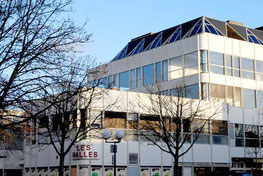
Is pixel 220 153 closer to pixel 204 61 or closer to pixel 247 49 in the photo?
pixel 204 61

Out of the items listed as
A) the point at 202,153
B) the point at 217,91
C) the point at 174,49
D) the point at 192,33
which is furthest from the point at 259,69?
the point at 202,153

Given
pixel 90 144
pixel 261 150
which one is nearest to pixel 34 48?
pixel 90 144

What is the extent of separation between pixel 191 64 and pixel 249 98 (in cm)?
680

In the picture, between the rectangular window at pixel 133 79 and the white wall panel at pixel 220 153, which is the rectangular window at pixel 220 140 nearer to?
the white wall panel at pixel 220 153

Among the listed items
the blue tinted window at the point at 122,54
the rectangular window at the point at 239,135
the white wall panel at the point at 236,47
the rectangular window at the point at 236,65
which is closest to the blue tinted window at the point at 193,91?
the rectangular window at the point at 239,135

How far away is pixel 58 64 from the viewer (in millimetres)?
13297

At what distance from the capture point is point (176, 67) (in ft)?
131

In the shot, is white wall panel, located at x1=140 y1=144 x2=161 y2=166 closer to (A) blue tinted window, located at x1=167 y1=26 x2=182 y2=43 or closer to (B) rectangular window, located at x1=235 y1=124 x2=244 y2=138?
(B) rectangular window, located at x1=235 y1=124 x2=244 y2=138

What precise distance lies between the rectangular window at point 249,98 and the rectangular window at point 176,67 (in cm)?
623

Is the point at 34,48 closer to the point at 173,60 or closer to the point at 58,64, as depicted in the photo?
the point at 58,64

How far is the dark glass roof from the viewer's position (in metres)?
39.9

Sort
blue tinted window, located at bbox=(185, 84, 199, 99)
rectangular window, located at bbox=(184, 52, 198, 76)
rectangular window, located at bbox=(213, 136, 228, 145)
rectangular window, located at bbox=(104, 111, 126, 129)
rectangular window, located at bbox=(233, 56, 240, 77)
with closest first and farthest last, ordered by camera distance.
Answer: rectangular window, located at bbox=(104, 111, 126, 129) < rectangular window, located at bbox=(213, 136, 228, 145) < blue tinted window, located at bbox=(185, 84, 199, 99) < rectangular window, located at bbox=(184, 52, 198, 76) < rectangular window, located at bbox=(233, 56, 240, 77)

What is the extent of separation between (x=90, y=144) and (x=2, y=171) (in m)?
11.4

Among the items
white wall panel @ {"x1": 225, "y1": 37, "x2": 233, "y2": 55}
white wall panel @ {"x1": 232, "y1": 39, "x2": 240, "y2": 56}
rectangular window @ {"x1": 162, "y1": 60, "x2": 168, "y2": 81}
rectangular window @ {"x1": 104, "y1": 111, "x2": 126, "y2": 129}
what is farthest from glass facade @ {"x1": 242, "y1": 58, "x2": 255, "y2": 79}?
rectangular window @ {"x1": 104, "y1": 111, "x2": 126, "y2": 129}
